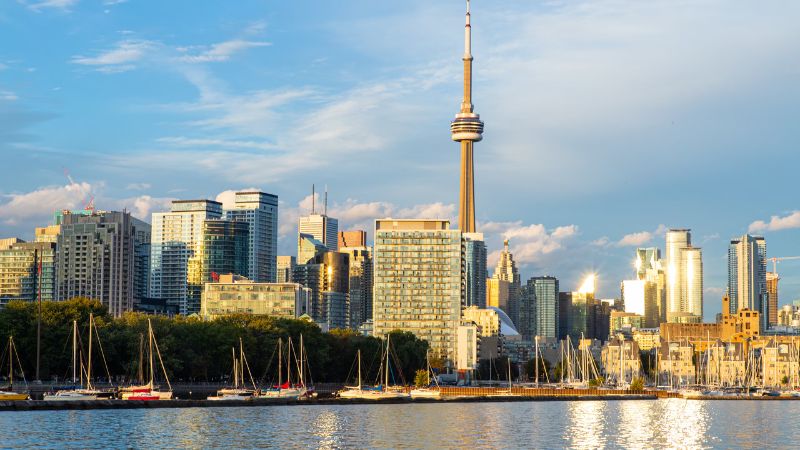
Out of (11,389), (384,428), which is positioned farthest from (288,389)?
(384,428)

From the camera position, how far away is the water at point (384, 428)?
103m

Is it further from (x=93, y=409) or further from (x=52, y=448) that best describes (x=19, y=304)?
(x=52, y=448)

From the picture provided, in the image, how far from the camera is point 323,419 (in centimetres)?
13675

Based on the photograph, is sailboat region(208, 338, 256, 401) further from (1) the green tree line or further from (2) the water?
(2) the water

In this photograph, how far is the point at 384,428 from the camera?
404 ft

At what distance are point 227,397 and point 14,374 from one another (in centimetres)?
2861

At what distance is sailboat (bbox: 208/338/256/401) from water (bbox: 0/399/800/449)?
27.8ft

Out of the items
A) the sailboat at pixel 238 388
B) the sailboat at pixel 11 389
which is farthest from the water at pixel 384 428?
the sailboat at pixel 11 389

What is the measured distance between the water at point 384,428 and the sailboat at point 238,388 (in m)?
8.47

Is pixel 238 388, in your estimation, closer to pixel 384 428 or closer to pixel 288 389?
pixel 288 389

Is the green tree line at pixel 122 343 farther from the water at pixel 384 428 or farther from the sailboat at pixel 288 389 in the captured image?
the water at pixel 384 428

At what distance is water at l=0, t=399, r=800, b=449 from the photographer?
339 ft

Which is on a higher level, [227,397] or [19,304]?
[19,304]

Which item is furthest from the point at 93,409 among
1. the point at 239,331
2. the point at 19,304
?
the point at 239,331
